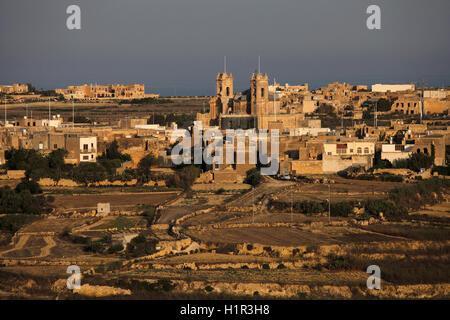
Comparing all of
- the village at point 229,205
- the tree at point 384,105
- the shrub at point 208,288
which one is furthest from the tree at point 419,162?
the tree at point 384,105

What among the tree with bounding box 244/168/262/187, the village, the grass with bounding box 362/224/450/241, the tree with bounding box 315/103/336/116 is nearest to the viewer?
the village

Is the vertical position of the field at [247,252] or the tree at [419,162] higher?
the tree at [419,162]

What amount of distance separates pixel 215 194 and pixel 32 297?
15389 mm

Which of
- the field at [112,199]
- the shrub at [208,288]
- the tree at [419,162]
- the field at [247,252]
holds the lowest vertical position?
the shrub at [208,288]

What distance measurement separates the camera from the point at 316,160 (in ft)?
132

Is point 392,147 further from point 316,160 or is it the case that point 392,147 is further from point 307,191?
point 307,191

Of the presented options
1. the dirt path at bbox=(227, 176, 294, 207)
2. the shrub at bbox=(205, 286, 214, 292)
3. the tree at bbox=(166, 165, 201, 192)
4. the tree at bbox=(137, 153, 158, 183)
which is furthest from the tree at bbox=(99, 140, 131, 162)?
the shrub at bbox=(205, 286, 214, 292)

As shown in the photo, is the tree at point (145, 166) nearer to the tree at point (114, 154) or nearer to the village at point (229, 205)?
the village at point (229, 205)

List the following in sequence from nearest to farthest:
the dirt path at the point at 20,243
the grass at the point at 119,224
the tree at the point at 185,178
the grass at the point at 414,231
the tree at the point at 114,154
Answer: the dirt path at the point at 20,243 < the grass at the point at 414,231 < the grass at the point at 119,224 < the tree at the point at 185,178 < the tree at the point at 114,154

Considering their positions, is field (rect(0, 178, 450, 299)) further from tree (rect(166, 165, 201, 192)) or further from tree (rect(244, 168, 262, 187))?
tree (rect(244, 168, 262, 187))

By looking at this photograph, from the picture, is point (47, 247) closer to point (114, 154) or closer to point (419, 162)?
point (114, 154)

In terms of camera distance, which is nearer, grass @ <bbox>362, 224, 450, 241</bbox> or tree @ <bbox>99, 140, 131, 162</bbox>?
grass @ <bbox>362, 224, 450, 241</bbox>

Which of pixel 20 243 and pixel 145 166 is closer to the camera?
pixel 20 243

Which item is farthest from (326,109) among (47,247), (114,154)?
(47,247)
